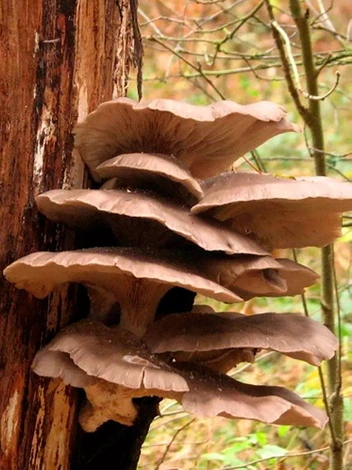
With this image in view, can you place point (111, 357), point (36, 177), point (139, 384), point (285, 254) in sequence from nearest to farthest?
1. point (139, 384)
2. point (111, 357)
3. point (36, 177)
4. point (285, 254)

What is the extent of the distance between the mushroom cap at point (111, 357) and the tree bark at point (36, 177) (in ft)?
0.37

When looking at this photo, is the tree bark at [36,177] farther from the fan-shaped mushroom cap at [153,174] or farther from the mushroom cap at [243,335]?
the mushroom cap at [243,335]

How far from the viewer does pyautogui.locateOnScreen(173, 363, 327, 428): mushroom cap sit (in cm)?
173

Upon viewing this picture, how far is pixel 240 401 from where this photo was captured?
1790 millimetres

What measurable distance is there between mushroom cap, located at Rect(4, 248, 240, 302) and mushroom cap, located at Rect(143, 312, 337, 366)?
16 cm

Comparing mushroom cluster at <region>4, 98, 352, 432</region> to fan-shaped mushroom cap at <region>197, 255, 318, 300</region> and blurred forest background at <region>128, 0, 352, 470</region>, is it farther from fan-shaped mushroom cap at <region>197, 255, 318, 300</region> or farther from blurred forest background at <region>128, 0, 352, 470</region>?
blurred forest background at <region>128, 0, 352, 470</region>

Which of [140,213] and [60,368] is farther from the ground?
[140,213]

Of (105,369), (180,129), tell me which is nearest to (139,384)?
(105,369)

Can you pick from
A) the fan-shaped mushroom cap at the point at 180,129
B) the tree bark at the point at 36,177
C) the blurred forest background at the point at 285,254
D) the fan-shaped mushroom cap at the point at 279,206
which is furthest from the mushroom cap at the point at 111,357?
the blurred forest background at the point at 285,254

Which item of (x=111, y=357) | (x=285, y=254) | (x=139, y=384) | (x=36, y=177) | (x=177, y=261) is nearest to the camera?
(x=139, y=384)

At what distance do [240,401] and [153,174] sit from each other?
0.76 m

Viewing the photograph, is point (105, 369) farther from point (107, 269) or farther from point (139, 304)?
point (139, 304)

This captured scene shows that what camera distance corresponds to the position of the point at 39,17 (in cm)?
202

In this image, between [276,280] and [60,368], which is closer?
[60,368]
